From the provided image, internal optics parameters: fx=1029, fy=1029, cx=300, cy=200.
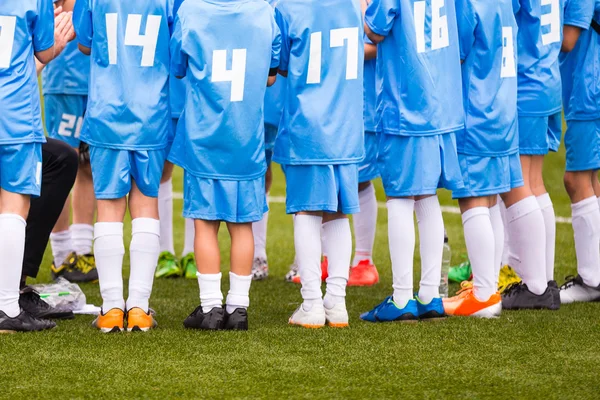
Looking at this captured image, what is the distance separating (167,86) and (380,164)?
3.84 ft

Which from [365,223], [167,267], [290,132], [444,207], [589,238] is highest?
[290,132]

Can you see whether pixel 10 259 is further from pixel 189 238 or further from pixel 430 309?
pixel 189 238

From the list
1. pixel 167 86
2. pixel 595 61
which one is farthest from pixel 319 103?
pixel 595 61

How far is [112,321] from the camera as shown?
5047mm

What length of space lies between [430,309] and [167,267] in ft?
7.64

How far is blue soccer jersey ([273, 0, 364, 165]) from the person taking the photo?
5.09 meters

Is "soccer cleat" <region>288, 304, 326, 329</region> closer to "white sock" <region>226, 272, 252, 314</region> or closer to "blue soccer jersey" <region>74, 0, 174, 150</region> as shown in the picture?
"white sock" <region>226, 272, 252, 314</region>

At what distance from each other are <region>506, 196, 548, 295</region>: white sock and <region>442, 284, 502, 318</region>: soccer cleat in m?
0.36

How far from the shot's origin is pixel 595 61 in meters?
6.20

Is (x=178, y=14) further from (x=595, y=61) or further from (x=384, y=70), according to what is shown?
(x=595, y=61)

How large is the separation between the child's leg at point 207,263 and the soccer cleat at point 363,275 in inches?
75.1

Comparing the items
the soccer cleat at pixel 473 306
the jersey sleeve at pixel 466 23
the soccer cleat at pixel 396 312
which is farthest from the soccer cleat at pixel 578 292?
the jersey sleeve at pixel 466 23

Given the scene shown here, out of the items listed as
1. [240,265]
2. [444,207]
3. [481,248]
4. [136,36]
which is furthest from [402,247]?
[444,207]

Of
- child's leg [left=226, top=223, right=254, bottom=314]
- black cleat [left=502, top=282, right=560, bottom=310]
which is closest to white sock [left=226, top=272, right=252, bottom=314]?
child's leg [left=226, top=223, right=254, bottom=314]
